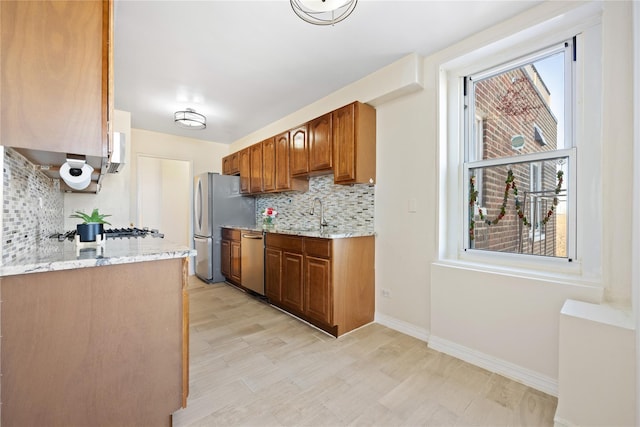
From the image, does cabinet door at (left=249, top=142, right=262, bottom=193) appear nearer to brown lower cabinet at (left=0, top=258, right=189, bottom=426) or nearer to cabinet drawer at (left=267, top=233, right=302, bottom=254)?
cabinet drawer at (left=267, top=233, right=302, bottom=254)

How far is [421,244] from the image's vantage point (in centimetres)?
252

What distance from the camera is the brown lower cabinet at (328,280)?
254 centimetres

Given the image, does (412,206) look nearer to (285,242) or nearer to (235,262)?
(285,242)

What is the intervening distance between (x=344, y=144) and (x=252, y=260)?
196 cm

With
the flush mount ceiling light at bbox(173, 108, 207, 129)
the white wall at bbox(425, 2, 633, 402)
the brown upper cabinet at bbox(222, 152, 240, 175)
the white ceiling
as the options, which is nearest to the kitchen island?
the white ceiling

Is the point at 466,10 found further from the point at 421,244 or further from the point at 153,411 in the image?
the point at 153,411

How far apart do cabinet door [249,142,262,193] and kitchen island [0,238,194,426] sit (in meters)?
2.85

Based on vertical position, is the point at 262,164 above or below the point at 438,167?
above

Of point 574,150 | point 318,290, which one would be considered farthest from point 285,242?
point 574,150

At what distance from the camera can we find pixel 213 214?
4473 millimetres

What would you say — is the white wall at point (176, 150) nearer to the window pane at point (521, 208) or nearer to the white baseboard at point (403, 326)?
the white baseboard at point (403, 326)

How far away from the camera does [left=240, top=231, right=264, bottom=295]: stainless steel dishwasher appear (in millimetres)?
3498

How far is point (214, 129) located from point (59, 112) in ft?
12.0

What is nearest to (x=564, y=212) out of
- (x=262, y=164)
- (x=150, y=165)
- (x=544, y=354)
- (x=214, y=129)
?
(x=544, y=354)
